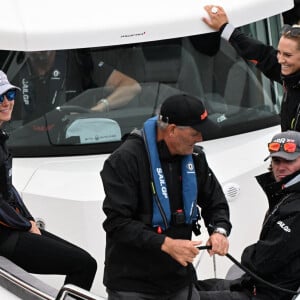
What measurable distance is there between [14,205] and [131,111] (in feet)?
4.71

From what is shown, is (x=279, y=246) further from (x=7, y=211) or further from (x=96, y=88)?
(x=96, y=88)

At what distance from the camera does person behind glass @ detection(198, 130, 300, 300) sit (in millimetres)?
3475

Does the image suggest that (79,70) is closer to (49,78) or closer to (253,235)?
(49,78)

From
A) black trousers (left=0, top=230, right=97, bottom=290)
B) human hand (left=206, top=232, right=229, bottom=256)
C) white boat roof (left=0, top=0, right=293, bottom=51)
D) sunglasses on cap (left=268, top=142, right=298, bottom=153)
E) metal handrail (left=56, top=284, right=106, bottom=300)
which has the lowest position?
black trousers (left=0, top=230, right=97, bottom=290)

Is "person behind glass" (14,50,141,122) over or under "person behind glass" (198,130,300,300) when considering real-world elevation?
over

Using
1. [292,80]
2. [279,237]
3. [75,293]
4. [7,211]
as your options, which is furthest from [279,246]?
[292,80]

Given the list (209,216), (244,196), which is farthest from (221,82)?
(209,216)

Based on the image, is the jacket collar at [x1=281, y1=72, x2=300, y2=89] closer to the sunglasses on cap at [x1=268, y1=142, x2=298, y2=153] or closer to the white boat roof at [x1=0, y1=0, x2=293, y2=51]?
the white boat roof at [x1=0, y1=0, x2=293, y2=51]

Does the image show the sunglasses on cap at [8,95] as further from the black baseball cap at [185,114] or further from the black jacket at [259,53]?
the black jacket at [259,53]

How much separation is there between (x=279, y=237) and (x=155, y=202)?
57 centimetres

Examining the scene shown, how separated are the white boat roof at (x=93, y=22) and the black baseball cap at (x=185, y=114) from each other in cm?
162

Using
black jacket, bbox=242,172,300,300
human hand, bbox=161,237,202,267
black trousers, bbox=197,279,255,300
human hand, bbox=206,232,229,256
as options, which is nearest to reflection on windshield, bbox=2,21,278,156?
black trousers, bbox=197,279,255,300

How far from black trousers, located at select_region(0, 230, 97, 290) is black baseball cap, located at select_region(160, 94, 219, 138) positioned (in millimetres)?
978

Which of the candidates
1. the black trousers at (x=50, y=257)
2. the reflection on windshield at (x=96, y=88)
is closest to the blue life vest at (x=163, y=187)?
the black trousers at (x=50, y=257)
